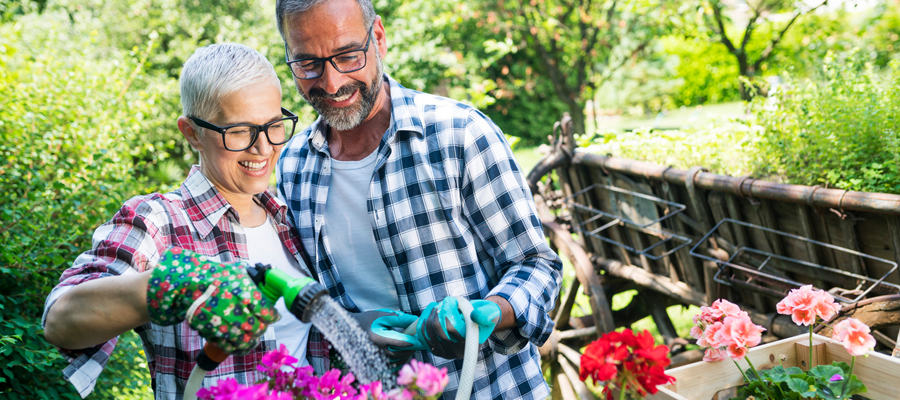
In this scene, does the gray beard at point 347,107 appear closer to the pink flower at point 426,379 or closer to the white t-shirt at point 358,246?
the white t-shirt at point 358,246

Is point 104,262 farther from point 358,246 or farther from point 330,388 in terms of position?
point 358,246

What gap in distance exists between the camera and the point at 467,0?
869 centimetres

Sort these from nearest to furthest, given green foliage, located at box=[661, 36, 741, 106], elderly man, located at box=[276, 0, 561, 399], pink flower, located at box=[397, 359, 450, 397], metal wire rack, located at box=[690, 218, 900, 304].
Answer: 1. pink flower, located at box=[397, 359, 450, 397]
2. elderly man, located at box=[276, 0, 561, 399]
3. metal wire rack, located at box=[690, 218, 900, 304]
4. green foliage, located at box=[661, 36, 741, 106]

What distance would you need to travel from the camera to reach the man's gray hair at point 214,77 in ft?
4.58

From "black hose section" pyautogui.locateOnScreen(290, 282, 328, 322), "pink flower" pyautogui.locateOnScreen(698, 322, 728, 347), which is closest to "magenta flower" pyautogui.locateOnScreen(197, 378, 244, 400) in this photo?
"black hose section" pyautogui.locateOnScreen(290, 282, 328, 322)

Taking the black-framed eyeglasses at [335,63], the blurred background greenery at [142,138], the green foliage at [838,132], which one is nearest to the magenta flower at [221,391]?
the black-framed eyeglasses at [335,63]

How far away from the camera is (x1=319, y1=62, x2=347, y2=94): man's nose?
169 cm

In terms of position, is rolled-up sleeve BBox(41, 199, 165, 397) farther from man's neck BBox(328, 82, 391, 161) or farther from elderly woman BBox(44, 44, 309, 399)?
man's neck BBox(328, 82, 391, 161)

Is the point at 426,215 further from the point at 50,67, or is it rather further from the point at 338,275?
the point at 50,67

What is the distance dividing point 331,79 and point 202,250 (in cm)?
61

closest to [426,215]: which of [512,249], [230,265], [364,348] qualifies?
[512,249]

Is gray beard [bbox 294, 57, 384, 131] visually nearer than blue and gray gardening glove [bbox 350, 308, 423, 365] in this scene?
No

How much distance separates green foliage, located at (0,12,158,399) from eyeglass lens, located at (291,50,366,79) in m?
1.25

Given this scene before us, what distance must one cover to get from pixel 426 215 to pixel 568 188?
7.19ft
